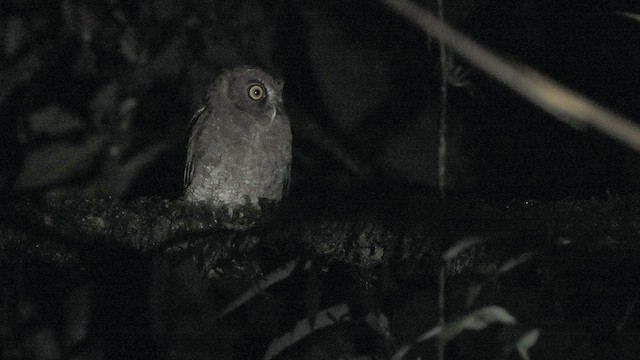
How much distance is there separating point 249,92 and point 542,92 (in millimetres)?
2220

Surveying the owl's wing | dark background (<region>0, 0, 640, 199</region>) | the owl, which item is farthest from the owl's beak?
dark background (<region>0, 0, 640, 199</region>)

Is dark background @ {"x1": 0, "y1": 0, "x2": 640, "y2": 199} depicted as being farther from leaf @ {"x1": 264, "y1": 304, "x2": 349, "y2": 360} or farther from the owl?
leaf @ {"x1": 264, "y1": 304, "x2": 349, "y2": 360}

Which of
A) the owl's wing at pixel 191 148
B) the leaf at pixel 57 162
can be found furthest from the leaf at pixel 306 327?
the leaf at pixel 57 162

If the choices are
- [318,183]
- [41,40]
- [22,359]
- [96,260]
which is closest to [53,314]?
[22,359]

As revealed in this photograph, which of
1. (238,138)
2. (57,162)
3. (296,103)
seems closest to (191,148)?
(238,138)

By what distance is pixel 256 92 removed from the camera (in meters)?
2.37

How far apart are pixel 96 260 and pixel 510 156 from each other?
206 centimetres

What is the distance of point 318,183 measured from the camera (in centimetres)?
336

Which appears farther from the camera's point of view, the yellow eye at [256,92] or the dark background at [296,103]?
the dark background at [296,103]

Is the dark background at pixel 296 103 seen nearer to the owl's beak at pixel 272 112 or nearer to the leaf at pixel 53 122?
the leaf at pixel 53 122

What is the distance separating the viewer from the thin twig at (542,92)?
0.56 feet

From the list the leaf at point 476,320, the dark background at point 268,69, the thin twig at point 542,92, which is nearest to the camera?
the thin twig at point 542,92

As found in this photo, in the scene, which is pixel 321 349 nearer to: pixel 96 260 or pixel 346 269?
pixel 346 269

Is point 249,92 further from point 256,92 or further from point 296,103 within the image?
point 296,103
